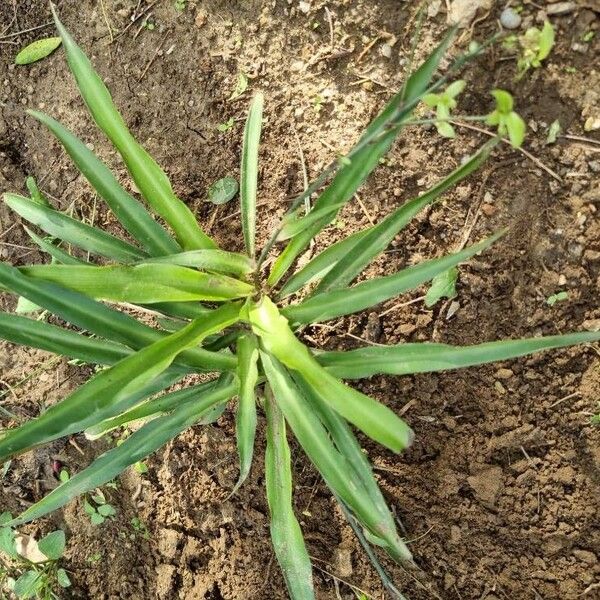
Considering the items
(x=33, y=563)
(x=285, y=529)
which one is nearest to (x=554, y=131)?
(x=285, y=529)

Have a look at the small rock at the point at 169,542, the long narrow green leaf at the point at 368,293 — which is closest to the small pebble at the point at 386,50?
the long narrow green leaf at the point at 368,293

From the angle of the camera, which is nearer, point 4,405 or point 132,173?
point 132,173

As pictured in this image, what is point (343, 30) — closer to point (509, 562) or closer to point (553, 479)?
point (553, 479)

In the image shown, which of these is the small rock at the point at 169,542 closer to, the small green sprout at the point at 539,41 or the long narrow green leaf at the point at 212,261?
the long narrow green leaf at the point at 212,261

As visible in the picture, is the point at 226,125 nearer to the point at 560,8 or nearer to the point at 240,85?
the point at 240,85

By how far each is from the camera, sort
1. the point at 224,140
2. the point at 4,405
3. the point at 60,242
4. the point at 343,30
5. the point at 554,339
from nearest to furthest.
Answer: the point at 554,339
the point at 343,30
the point at 224,140
the point at 60,242
the point at 4,405

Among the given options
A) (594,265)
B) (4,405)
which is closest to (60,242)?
(4,405)

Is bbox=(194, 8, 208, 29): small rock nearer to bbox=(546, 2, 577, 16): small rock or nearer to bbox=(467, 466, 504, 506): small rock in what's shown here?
bbox=(546, 2, 577, 16): small rock
